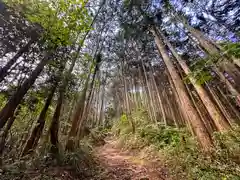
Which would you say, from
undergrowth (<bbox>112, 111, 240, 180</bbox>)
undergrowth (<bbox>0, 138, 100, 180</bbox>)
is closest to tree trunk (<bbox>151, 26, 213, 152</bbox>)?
undergrowth (<bbox>112, 111, 240, 180</bbox>)

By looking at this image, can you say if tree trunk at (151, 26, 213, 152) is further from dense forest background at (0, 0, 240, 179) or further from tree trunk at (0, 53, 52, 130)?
tree trunk at (0, 53, 52, 130)

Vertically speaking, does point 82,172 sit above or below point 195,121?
below

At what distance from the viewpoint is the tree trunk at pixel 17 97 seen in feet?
11.9

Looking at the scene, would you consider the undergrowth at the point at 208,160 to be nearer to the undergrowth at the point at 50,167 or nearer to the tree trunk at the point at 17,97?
the undergrowth at the point at 50,167

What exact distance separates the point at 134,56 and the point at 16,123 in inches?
395

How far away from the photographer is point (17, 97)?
13.0ft

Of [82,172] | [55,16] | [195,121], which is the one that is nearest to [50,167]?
[82,172]

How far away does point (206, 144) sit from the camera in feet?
14.6

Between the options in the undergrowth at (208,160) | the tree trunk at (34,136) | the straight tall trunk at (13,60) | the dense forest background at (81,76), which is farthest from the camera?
the tree trunk at (34,136)

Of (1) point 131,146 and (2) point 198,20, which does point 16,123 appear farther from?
(2) point 198,20

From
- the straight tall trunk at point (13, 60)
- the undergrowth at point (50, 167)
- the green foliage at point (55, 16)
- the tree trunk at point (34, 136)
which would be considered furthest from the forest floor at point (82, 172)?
the green foliage at point (55, 16)

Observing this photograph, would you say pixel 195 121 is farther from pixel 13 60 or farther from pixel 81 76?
pixel 13 60

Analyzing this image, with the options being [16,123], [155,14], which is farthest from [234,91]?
[16,123]

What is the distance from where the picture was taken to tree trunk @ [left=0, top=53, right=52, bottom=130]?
3628 millimetres
